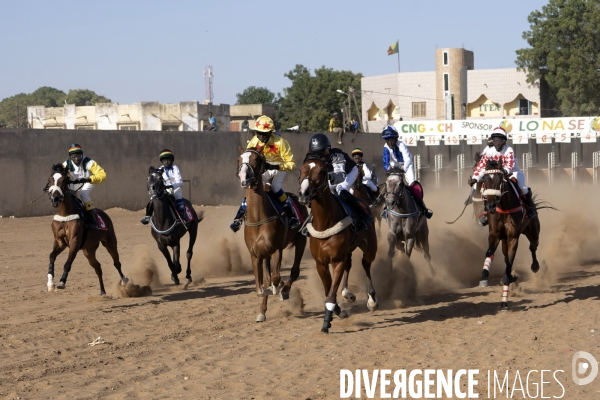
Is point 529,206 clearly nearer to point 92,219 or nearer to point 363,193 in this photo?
point 363,193

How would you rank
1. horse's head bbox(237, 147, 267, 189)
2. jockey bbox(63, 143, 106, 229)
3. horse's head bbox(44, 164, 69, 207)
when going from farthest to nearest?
1. jockey bbox(63, 143, 106, 229)
2. horse's head bbox(44, 164, 69, 207)
3. horse's head bbox(237, 147, 267, 189)

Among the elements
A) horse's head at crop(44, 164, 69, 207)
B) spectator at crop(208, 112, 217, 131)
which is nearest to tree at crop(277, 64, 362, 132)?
spectator at crop(208, 112, 217, 131)

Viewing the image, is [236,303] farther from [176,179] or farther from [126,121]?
[126,121]

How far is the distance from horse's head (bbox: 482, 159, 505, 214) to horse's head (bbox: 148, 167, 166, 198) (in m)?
5.79

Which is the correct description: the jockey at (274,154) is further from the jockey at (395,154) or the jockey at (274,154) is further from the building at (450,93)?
the building at (450,93)

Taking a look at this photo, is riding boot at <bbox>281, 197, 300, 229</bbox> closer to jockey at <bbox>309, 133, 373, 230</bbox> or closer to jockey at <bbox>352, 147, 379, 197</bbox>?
jockey at <bbox>309, 133, 373, 230</bbox>

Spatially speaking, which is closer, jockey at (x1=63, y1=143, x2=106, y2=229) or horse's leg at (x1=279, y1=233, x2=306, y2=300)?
horse's leg at (x1=279, y1=233, x2=306, y2=300)

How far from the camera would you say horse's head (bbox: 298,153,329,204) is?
385 inches

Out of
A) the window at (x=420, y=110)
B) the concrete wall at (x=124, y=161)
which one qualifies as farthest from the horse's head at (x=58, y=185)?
the window at (x=420, y=110)

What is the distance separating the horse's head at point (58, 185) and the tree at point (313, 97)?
223 ft

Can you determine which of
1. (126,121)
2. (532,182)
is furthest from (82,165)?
(126,121)

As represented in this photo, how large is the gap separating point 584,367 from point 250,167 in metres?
4.75

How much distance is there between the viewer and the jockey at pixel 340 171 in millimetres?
10430

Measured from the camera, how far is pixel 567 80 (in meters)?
67.1
